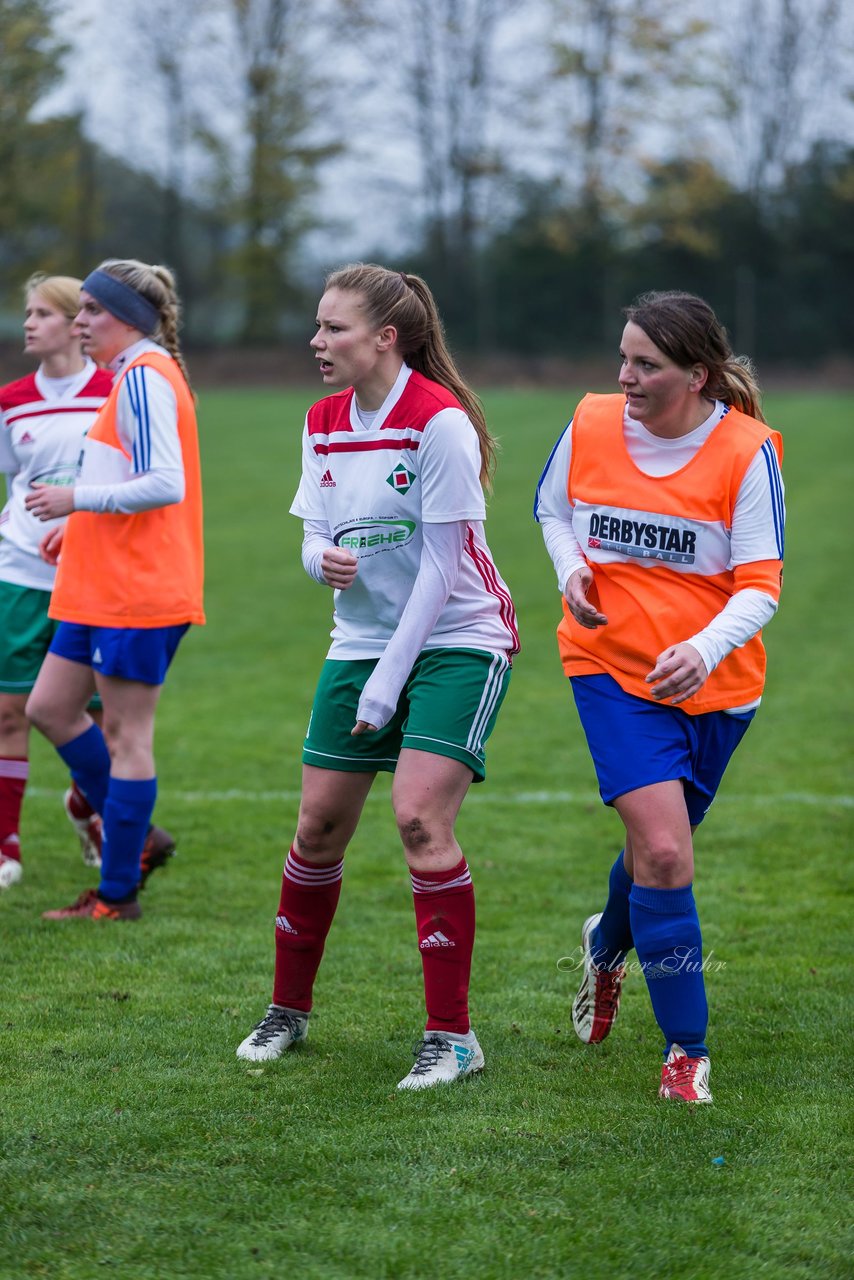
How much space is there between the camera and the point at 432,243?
40.5m

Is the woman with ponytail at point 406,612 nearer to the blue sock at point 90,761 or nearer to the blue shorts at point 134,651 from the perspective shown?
the blue shorts at point 134,651

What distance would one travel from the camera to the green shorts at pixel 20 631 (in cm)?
579

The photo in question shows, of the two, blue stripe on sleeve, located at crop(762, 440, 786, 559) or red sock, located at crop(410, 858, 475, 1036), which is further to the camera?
red sock, located at crop(410, 858, 475, 1036)

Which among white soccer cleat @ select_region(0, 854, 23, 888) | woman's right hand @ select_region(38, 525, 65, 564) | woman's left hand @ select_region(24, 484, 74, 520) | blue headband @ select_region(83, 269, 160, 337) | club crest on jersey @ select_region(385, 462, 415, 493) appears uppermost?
blue headband @ select_region(83, 269, 160, 337)

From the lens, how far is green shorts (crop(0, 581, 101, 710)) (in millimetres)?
5789

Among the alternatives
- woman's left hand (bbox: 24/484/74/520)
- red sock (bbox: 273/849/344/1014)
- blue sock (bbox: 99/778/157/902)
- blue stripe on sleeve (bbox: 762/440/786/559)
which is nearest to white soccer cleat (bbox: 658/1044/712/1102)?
red sock (bbox: 273/849/344/1014)

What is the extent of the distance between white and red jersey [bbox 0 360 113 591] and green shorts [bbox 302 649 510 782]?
2164mm

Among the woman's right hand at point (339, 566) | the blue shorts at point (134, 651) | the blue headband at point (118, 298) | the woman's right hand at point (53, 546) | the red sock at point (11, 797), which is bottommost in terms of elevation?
the red sock at point (11, 797)

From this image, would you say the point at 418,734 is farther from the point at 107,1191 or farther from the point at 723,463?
the point at 107,1191

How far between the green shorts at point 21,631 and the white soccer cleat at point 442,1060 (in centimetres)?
245

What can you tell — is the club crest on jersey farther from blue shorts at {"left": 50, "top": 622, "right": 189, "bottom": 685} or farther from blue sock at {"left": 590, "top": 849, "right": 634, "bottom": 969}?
blue shorts at {"left": 50, "top": 622, "right": 189, "bottom": 685}

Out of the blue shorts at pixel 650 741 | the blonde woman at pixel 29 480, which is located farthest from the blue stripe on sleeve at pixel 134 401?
the blue shorts at pixel 650 741

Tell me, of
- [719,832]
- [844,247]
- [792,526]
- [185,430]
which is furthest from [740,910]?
[844,247]

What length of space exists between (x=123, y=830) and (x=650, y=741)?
2270 mm
